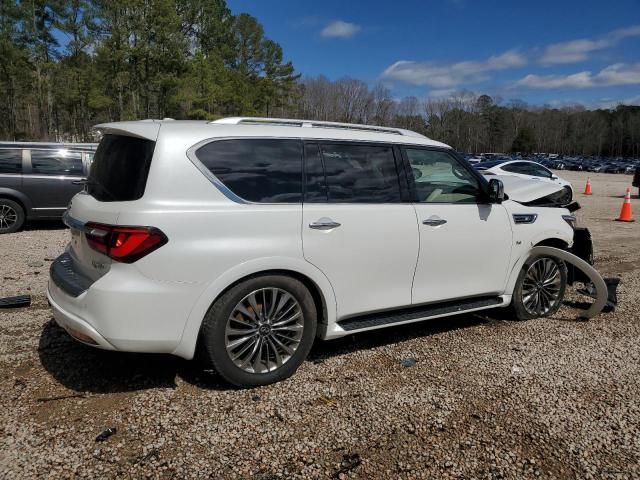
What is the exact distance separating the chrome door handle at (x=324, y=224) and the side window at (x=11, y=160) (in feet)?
28.5

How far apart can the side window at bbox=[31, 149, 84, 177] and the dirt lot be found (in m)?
6.18

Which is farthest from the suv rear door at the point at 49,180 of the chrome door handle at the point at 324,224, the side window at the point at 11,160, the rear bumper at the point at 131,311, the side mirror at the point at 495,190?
the side mirror at the point at 495,190

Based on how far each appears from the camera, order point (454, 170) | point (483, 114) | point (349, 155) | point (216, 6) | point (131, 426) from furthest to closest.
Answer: point (483, 114) < point (216, 6) < point (454, 170) < point (349, 155) < point (131, 426)

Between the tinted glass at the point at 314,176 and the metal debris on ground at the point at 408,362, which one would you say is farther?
the metal debris on ground at the point at 408,362

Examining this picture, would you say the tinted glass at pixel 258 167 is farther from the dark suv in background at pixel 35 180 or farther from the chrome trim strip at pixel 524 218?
the dark suv in background at pixel 35 180

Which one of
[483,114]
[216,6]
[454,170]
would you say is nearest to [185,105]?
[216,6]

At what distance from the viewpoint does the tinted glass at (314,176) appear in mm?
3658

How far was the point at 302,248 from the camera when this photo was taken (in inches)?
138

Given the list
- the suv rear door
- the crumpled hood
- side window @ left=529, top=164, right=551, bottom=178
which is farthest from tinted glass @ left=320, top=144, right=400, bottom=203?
side window @ left=529, top=164, right=551, bottom=178

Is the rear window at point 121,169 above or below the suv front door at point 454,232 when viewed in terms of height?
above

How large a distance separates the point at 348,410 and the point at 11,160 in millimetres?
9428

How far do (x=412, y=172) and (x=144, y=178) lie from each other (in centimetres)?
213

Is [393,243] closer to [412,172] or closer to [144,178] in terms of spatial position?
[412,172]

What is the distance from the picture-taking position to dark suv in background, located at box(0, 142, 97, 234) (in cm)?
984
